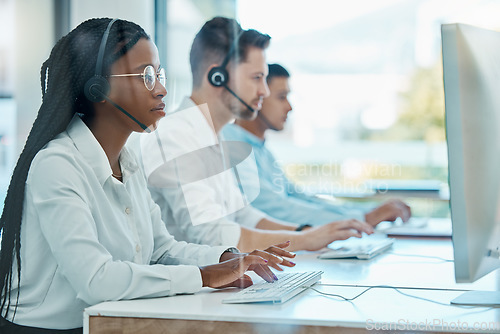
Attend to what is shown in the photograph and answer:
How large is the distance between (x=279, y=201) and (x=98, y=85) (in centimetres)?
131

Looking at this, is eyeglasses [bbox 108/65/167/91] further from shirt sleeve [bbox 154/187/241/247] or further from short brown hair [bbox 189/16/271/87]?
short brown hair [bbox 189/16/271/87]

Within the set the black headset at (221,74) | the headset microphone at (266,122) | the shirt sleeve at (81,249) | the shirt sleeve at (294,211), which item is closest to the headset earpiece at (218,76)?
the black headset at (221,74)

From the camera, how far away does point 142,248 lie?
130 cm

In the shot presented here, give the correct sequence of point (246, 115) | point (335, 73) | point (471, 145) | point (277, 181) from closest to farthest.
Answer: point (471, 145)
point (246, 115)
point (277, 181)
point (335, 73)

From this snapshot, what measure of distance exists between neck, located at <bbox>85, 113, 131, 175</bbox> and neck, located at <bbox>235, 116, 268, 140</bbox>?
35.4 inches


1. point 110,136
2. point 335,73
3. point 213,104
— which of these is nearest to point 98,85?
point 110,136

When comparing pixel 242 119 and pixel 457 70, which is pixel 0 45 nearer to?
pixel 242 119

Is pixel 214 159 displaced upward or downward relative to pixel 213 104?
downward

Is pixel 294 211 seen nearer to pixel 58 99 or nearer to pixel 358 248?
pixel 358 248

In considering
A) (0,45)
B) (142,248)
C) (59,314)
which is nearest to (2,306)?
(59,314)

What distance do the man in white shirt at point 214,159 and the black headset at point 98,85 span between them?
0.32m

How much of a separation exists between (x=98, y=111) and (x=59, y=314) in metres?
0.42

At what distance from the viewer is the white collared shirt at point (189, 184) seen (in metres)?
1.64

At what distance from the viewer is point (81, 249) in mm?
1030
